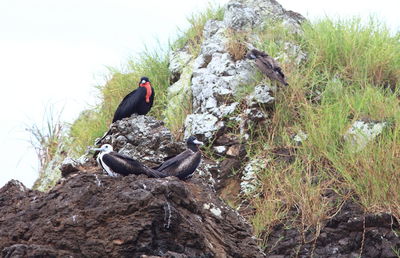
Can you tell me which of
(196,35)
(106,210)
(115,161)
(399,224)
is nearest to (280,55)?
(196,35)

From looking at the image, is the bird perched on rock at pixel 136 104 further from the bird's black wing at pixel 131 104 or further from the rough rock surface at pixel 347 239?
the rough rock surface at pixel 347 239

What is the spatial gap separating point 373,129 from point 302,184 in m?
1.41

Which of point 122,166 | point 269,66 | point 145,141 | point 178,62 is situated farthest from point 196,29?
point 122,166

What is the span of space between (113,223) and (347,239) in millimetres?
4023

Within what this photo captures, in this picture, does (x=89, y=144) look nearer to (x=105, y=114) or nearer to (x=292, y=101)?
(x=105, y=114)

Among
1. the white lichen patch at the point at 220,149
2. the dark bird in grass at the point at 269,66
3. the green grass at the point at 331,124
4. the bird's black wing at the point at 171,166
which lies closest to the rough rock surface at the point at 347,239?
the green grass at the point at 331,124

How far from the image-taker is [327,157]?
10422mm

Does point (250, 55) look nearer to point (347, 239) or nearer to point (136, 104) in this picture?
point (136, 104)

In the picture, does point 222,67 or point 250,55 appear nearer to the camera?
point 250,55

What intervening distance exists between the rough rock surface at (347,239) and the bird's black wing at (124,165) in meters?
2.71

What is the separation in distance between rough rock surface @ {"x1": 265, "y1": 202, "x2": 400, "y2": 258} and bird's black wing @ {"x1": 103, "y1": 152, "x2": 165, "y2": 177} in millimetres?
2706

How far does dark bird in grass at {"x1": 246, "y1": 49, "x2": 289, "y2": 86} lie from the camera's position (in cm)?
1135

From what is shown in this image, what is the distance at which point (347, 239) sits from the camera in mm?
9469

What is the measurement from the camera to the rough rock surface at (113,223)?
6.24m
